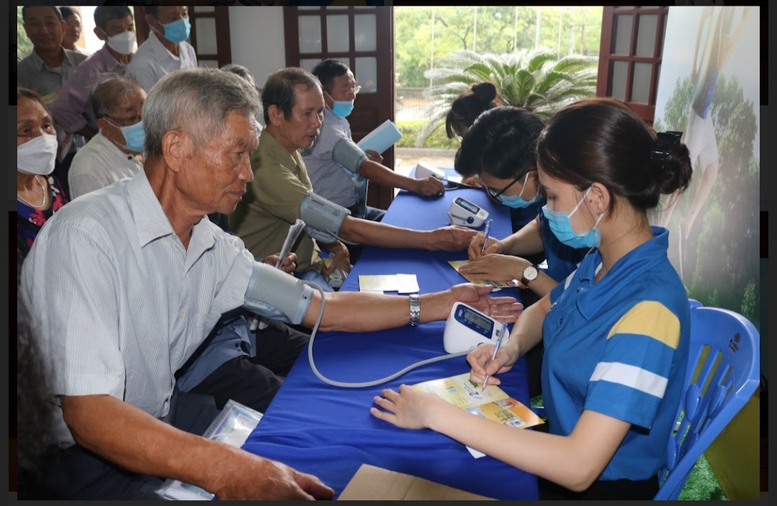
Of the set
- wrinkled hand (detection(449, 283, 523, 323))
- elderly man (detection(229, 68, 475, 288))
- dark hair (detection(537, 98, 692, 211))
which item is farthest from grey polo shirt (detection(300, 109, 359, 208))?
dark hair (detection(537, 98, 692, 211))

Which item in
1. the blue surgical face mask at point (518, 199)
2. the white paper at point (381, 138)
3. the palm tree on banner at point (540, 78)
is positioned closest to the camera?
the blue surgical face mask at point (518, 199)

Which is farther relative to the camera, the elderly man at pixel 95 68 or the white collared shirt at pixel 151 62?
the white collared shirt at pixel 151 62

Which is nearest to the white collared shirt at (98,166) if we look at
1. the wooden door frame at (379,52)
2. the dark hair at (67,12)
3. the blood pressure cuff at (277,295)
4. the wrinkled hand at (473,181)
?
the blood pressure cuff at (277,295)

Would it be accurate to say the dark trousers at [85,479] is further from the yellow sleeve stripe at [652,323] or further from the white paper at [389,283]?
the yellow sleeve stripe at [652,323]

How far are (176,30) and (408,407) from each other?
12.4ft

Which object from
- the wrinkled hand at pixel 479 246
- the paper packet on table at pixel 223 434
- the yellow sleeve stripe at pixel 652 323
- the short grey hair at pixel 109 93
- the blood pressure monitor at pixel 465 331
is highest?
the short grey hair at pixel 109 93

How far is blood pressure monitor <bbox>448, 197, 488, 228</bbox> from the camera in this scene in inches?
110

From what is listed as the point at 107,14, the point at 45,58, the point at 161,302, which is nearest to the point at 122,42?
the point at 107,14

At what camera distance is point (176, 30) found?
4156mm

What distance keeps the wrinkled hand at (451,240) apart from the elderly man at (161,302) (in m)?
0.64

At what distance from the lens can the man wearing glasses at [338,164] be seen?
3.81m

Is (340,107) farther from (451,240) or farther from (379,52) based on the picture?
(451,240)

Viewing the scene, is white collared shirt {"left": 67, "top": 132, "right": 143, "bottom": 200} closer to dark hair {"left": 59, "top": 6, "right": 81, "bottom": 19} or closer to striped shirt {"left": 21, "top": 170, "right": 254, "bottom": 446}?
striped shirt {"left": 21, "top": 170, "right": 254, "bottom": 446}

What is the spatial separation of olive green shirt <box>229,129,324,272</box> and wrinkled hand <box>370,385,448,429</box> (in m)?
1.54
